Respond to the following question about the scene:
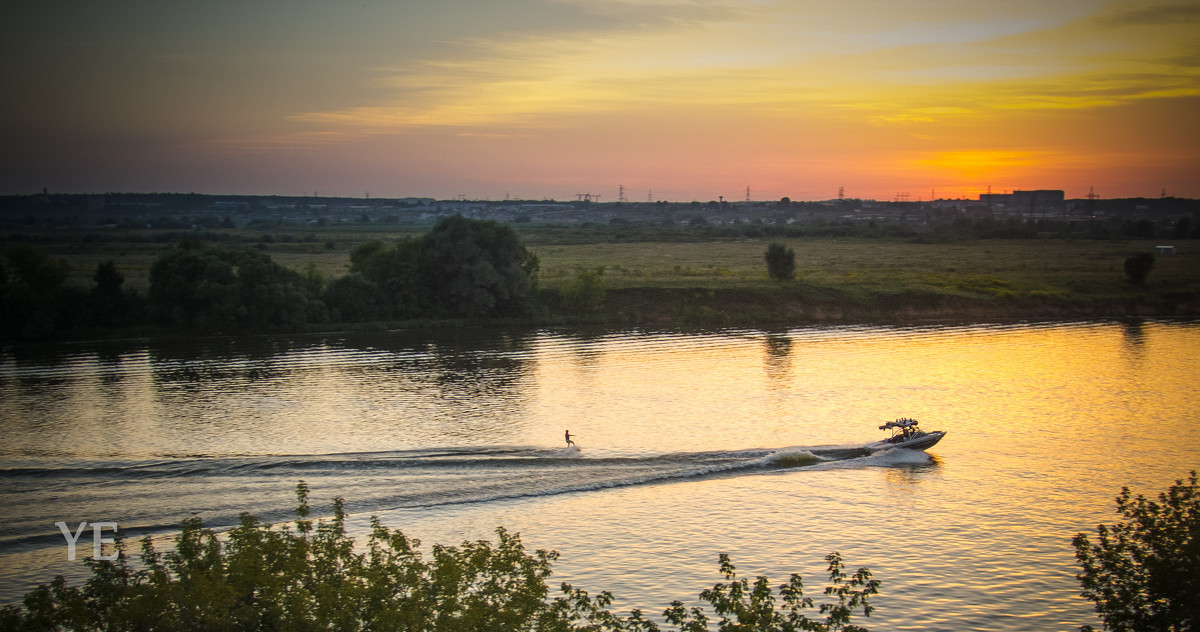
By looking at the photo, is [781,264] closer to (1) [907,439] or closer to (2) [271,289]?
(2) [271,289]

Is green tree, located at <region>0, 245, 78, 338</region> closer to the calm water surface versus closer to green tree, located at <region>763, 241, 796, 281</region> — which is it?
the calm water surface

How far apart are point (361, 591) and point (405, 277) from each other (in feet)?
199

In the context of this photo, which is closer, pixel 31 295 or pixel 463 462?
pixel 463 462

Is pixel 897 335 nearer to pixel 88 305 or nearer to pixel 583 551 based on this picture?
pixel 583 551

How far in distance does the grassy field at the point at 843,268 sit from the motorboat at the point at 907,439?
40.6 meters

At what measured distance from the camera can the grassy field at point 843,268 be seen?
78938mm

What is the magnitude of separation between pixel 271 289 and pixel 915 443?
163 ft

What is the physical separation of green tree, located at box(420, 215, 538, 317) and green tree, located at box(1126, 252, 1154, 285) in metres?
55.2

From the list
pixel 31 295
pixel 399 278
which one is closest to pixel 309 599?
pixel 399 278

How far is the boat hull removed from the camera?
3519cm

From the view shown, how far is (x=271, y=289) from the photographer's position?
222 ft

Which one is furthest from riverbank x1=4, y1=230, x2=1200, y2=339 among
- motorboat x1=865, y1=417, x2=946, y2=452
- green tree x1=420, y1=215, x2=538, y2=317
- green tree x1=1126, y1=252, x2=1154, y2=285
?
motorboat x1=865, y1=417, x2=946, y2=452

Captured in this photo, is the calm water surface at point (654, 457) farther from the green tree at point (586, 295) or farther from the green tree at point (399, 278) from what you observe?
the green tree at point (586, 295)

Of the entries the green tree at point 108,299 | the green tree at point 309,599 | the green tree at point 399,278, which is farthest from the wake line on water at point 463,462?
the green tree at point 399,278
